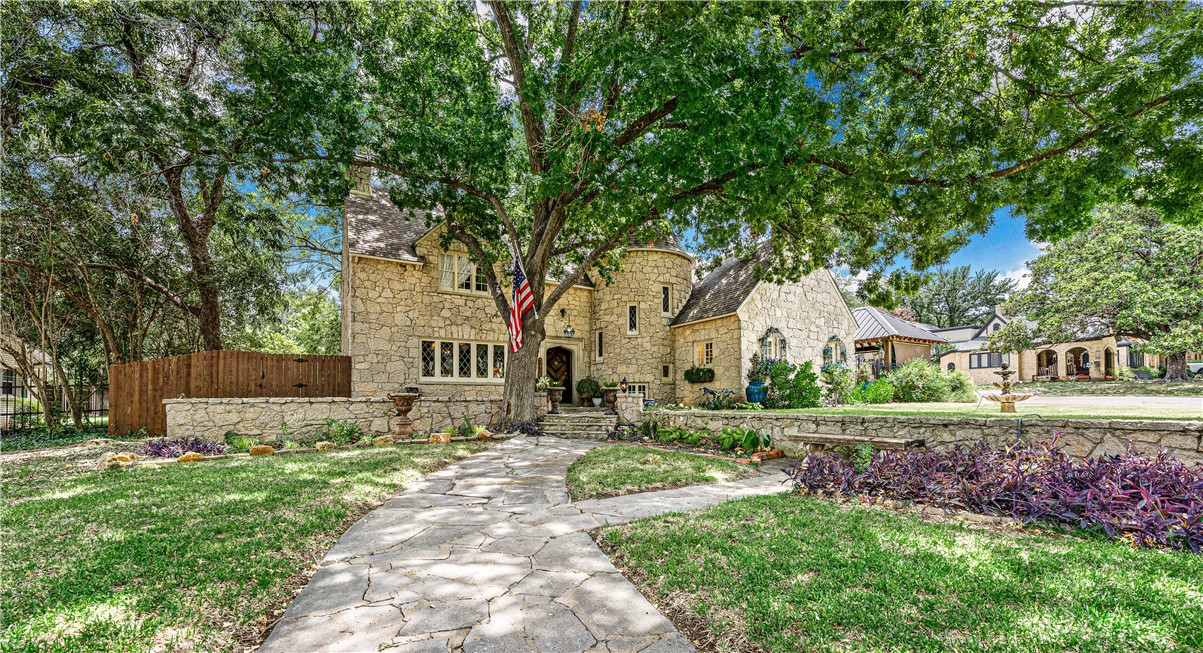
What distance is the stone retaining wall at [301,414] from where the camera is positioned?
10648 millimetres

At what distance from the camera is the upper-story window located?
15812 mm

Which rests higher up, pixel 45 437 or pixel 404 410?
pixel 404 410

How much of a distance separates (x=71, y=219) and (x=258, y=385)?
526 centimetres

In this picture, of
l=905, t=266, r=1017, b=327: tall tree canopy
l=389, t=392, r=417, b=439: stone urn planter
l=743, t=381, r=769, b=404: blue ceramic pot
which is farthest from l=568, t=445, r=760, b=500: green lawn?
l=905, t=266, r=1017, b=327: tall tree canopy

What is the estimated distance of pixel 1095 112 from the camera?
20.8 ft

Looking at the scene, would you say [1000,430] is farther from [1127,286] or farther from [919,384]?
[1127,286]

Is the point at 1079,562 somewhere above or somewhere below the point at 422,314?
below

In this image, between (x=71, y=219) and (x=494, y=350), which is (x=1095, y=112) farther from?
(x=71, y=219)

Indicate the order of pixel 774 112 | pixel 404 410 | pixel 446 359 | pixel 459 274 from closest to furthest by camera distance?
pixel 774 112
pixel 404 410
pixel 446 359
pixel 459 274

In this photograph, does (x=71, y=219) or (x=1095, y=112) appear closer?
(x=1095, y=112)

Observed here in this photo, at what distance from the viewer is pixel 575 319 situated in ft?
58.7

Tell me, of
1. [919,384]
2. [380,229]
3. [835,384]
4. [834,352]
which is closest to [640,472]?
[835,384]

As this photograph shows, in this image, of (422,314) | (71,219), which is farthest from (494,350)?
(71,219)

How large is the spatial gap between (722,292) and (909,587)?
14.6m
